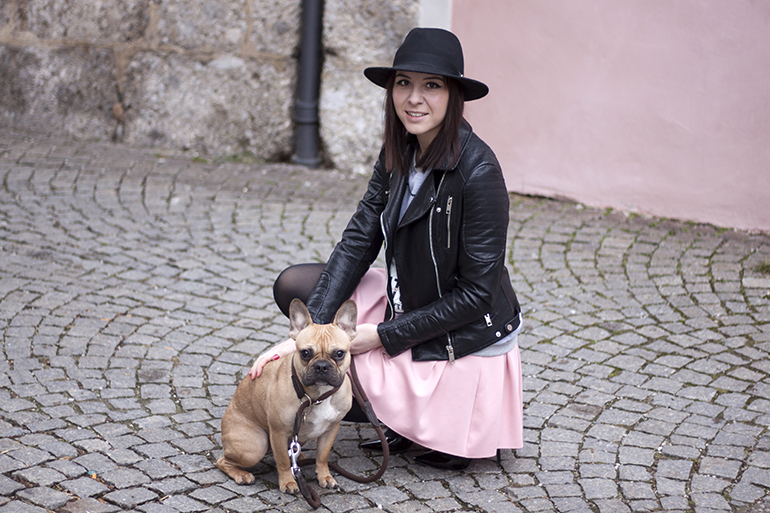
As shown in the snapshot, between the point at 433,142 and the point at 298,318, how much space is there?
964mm

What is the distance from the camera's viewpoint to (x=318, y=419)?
3.21m

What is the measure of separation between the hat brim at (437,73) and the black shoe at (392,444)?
1.58 meters

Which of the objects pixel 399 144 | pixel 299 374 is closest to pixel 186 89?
pixel 399 144

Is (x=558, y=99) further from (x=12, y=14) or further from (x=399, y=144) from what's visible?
(x=12, y=14)

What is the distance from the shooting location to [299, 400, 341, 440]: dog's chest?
320 cm

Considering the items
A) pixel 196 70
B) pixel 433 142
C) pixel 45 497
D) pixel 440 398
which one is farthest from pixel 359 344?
pixel 196 70

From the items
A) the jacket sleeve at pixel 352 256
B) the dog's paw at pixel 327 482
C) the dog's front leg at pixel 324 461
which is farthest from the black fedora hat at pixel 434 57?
the dog's paw at pixel 327 482

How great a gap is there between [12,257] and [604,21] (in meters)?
4.98

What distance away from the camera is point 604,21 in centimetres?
676

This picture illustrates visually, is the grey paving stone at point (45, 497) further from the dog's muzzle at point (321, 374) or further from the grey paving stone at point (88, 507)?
the dog's muzzle at point (321, 374)

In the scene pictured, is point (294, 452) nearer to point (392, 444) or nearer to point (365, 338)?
point (365, 338)

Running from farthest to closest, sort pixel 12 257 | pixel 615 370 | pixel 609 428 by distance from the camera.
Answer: pixel 12 257, pixel 615 370, pixel 609 428

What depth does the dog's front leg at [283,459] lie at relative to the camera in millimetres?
3227

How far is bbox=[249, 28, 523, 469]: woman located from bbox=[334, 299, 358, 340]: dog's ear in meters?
0.25
